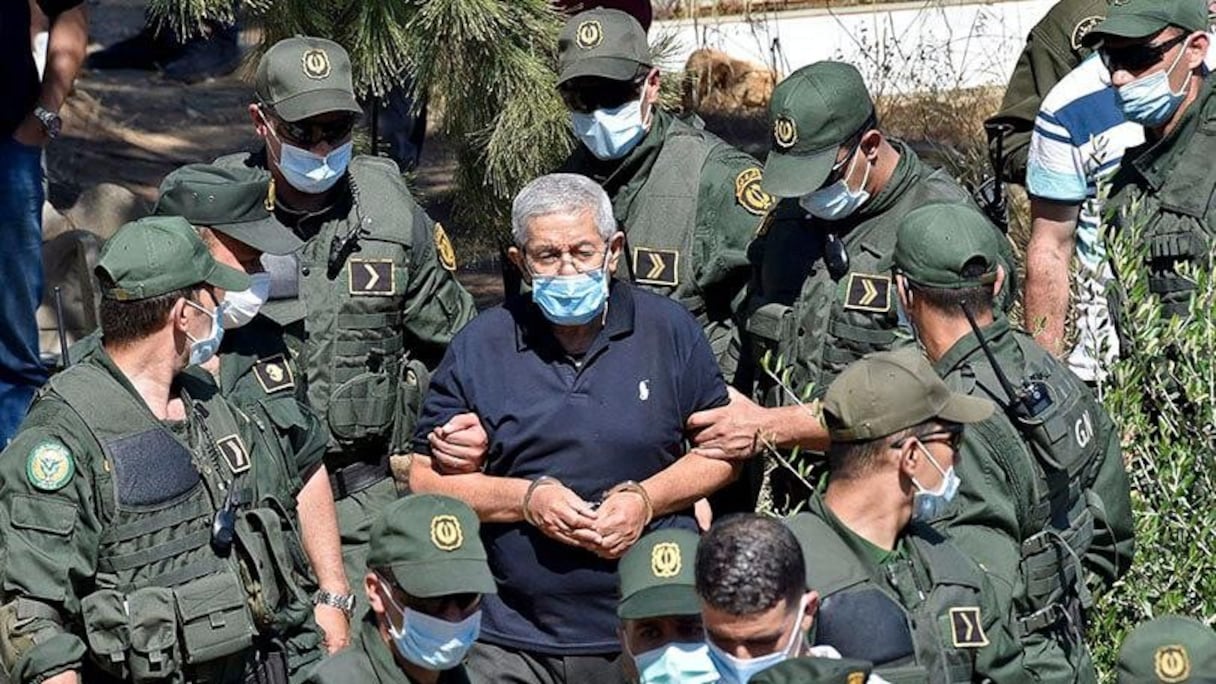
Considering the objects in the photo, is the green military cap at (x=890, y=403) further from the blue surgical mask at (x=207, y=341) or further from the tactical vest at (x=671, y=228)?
the tactical vest at (x=671, y=228)

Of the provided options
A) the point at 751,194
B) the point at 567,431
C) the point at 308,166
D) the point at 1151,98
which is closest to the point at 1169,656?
the point at 567,431

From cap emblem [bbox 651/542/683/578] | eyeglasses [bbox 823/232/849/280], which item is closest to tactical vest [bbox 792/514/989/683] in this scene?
cap emblem [bbox 651/542/683/578]

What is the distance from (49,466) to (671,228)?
2336 mm

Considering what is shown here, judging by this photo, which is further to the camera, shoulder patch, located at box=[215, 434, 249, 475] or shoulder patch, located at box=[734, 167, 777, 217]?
shoulder patch, located at box=[734, 167, 777, 217]

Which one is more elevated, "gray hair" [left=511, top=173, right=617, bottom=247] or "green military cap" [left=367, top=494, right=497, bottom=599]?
"gray hair" [left=511, top=173, right=617, bottom=247]

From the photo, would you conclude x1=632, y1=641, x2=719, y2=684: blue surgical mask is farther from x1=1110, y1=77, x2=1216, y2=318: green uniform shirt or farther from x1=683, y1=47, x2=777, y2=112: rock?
x1=683, y1=47, x2=777, y2=112: rock

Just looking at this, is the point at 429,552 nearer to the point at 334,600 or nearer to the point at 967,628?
the point at 967,628

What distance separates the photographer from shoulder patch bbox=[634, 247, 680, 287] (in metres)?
6.98

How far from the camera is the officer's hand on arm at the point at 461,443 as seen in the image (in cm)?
596

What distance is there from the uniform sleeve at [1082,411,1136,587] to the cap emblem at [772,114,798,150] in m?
1.23

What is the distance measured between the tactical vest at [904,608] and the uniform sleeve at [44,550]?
5.26 ft

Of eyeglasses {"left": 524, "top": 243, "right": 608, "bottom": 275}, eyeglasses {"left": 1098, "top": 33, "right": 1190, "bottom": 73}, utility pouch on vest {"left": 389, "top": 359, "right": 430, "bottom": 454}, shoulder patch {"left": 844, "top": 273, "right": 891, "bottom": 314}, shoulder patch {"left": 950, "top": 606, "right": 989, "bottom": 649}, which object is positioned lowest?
utility pouch on vest {"left": 389, "top": 359, "right": 430, "bottom": 454}

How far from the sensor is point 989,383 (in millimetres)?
5434

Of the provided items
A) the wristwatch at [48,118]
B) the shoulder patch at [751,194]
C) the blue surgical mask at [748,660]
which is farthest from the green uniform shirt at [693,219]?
the wristwatch at [48,118]
